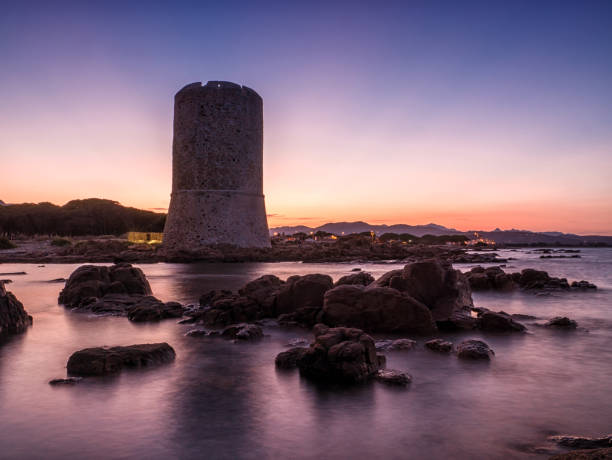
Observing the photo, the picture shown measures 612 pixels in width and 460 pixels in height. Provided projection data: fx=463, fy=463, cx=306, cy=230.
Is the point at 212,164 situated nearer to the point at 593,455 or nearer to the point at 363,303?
the point at 363,303

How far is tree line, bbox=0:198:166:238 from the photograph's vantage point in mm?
49594

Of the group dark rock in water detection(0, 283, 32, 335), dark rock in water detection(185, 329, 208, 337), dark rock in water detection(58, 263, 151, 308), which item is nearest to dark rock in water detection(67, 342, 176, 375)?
dark rock in water detection(185, 329, 208, 337)

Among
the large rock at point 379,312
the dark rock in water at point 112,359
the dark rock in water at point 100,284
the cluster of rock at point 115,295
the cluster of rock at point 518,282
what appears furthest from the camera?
the cluster of rock at point 518,282

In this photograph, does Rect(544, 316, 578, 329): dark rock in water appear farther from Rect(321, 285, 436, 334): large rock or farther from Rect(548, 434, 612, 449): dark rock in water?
Rect(548, 434, 612, 449): dark rock in water

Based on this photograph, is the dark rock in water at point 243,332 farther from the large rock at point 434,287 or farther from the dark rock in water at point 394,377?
the large rock at point 434,287

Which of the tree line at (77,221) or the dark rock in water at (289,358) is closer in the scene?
the dark rock in water at (289,358)

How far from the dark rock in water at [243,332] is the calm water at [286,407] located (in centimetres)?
26

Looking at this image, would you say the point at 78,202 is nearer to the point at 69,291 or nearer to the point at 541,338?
the point at 69,291

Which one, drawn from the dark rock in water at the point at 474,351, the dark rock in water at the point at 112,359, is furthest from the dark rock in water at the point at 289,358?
the dark rock in water at the point at 474,351

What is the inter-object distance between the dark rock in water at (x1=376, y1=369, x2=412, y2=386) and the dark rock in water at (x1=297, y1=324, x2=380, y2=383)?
0.08m

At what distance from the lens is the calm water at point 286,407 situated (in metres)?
2.73

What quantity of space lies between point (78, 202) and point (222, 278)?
2551 inches

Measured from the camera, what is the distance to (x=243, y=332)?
19.1 feet

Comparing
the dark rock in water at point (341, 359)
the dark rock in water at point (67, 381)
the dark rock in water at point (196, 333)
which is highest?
the dark rock in water at point (341, 359)
